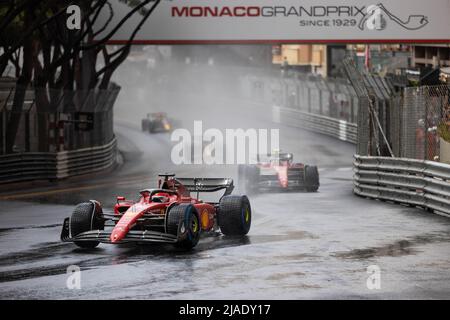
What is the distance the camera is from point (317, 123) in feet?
209

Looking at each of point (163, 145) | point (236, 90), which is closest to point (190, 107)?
point (236, 90)

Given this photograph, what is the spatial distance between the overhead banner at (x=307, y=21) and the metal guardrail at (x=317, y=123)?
1182 cm

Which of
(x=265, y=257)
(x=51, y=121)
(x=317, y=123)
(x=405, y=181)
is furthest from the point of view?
(x=317, y=123)

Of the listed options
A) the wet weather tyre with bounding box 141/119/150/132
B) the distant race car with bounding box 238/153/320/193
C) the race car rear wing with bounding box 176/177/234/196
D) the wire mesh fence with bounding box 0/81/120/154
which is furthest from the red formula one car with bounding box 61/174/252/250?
the wet weather tyre with bounding box 141/119/150/132

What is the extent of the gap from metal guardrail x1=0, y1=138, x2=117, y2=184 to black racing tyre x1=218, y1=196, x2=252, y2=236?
15084 millimetres

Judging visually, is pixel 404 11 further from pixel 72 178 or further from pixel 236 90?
A: pixel 236 90

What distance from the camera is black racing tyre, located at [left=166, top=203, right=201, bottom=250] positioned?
16.9 m

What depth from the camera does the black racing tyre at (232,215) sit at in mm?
18812

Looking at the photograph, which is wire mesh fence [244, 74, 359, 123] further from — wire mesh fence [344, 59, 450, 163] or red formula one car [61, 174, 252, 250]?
red formula one car [61, 174, 252, 250]

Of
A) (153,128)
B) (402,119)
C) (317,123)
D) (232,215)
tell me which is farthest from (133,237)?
(153,128)

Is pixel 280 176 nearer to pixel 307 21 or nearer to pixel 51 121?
pixel 51 121

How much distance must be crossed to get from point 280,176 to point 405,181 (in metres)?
5.54

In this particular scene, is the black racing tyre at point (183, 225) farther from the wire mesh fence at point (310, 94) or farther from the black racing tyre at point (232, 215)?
the wire mesh fence at point (310, 94)
